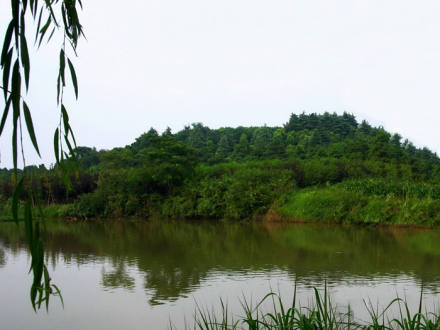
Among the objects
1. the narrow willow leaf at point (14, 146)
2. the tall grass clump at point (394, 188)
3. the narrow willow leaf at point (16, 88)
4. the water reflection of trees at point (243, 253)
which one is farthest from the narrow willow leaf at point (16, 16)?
the tall grass clump at point (394, 188)

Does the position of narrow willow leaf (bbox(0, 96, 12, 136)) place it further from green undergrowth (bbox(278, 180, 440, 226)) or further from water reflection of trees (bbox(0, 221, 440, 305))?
green undergrowth (bbox(278, 180, 440, 226))

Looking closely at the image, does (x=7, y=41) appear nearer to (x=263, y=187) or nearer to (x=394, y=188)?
(x=394, y=188)

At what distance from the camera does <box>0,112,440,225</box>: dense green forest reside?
1688 cm

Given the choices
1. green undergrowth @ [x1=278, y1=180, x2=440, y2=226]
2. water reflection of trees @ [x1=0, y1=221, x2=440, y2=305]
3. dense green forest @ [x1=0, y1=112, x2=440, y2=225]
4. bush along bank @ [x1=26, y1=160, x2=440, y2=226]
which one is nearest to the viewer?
water reflection of trees @ [x1=0, y1=221, x2=440, y2=305]

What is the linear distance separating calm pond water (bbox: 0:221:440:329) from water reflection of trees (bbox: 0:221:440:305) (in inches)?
0.9

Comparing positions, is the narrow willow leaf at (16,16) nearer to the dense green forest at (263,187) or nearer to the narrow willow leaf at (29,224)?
the narrow willow leaf at (29,224)

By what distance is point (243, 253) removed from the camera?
10664mm

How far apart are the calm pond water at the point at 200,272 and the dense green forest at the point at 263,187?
219cm

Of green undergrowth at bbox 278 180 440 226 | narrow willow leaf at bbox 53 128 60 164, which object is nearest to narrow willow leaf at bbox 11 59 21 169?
narrow willow leaf at bbox 53 128 60 164

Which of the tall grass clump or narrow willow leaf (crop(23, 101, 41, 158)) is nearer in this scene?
narrow willow leaf (crop(23, 101, 41, 158))

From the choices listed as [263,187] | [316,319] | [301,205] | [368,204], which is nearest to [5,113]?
[316,319]

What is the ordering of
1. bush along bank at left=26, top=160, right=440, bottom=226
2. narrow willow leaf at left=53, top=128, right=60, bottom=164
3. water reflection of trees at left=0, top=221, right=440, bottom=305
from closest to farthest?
narrow willow leaf at left=53, top=128, right=60, bottom=164 < water reflection of trees at left=0, top=221, right=440, bottom=305 < bush along bank at left=26, top=160, right=440, bottom=226

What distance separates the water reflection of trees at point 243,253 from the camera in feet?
25.6

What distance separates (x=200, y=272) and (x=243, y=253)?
255 cm
